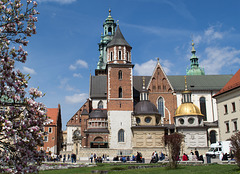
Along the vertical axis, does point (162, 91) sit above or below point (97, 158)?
above

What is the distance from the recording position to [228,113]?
3872 centimetres

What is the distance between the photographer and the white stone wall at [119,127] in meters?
47.5

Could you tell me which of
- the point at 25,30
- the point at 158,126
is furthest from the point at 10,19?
the point at 158,126

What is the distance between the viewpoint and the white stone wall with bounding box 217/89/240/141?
120ft

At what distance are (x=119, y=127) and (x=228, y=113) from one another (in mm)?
17783

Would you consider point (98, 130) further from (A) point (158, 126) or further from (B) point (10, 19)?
(B) point (10, 19)

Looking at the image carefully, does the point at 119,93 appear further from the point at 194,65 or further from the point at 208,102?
the point at 194,65

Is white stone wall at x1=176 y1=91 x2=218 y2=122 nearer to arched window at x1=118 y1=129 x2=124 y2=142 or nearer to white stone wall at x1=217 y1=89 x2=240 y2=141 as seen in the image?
arched window at x1=118 y1=129 x2=124 y2=142

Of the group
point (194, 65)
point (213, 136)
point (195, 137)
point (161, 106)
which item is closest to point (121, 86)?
point (161, 106)

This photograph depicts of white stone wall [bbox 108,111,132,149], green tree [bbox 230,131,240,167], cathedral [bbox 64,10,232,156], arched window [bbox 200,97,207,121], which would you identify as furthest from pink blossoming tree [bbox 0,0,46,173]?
arched window [bbox 200,97,207,121]

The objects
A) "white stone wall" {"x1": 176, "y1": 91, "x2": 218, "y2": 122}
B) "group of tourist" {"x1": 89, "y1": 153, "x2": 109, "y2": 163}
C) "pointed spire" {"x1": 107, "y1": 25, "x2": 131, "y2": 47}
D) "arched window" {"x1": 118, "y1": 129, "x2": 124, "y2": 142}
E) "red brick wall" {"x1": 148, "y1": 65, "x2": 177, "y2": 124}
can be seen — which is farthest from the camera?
"white stone wall" {"x1": 176, "y1": 91, "x2": 218, "y2": 122}

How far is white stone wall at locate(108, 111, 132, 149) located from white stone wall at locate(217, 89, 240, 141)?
14958mm

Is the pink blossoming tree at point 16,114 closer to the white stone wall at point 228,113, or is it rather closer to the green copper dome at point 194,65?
the white stone wall at point 228,113

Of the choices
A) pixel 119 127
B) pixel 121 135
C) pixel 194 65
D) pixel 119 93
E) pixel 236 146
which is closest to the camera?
pixel 236 146
